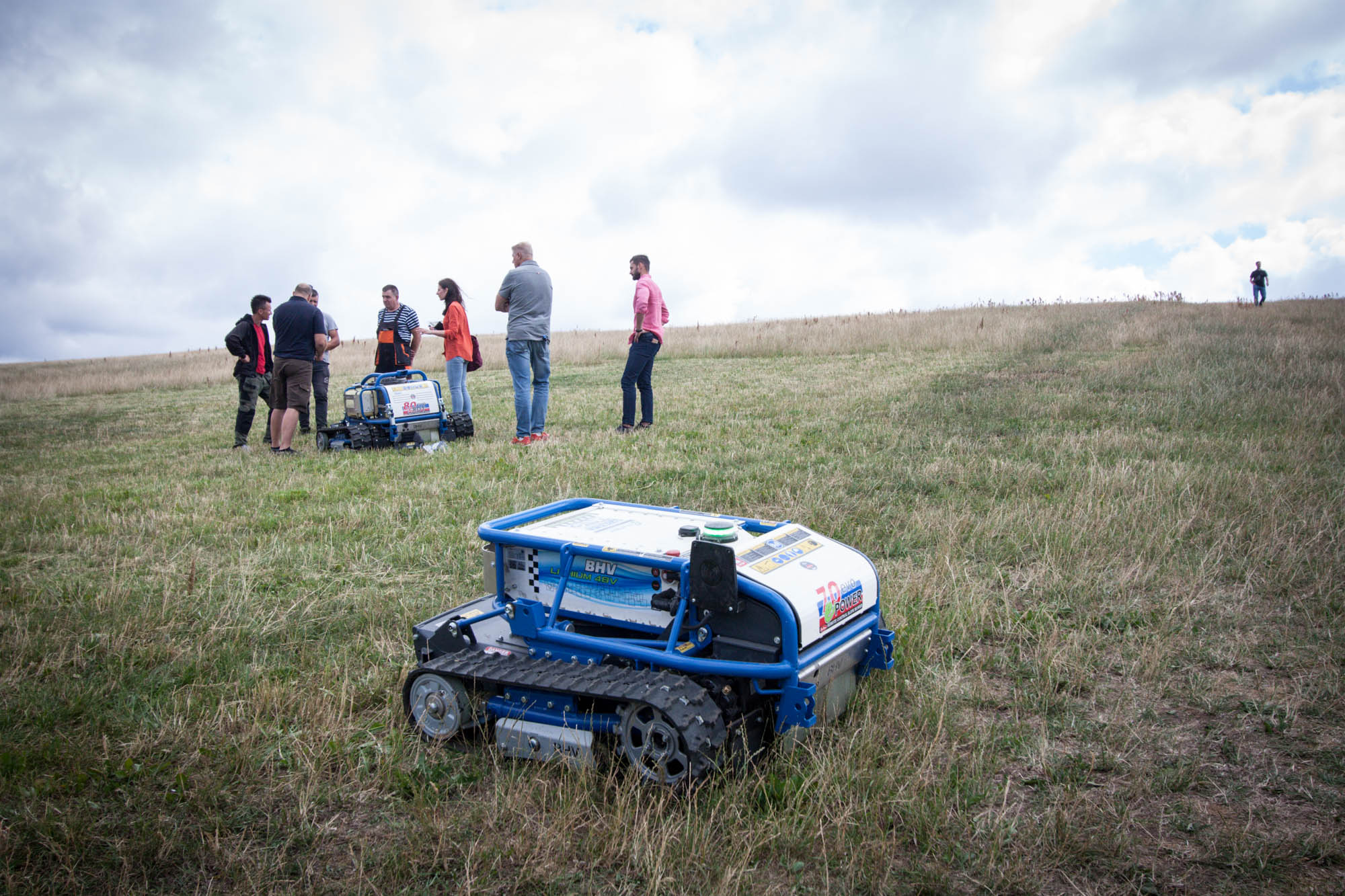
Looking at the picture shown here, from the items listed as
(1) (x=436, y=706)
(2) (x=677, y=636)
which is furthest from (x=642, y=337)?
(2) (x=677, y=636)

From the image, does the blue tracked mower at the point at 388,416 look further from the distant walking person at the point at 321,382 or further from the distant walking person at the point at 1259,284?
the distant walking person at the point at 1259,284

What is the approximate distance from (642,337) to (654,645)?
328 inches

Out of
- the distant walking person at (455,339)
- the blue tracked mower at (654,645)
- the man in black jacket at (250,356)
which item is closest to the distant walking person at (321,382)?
the man in black jacket at (250,356)

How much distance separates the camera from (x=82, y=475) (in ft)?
33.2

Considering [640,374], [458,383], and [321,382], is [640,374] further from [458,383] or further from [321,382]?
[321,382]

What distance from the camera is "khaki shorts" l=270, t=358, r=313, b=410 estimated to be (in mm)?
10992

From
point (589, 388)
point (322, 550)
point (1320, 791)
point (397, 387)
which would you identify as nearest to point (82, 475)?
point (397, 387)

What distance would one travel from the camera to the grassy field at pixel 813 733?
2.86m

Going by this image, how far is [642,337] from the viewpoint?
11.4m

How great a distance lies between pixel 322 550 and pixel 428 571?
106 cm

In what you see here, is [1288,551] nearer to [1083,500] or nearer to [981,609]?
[1083,500]

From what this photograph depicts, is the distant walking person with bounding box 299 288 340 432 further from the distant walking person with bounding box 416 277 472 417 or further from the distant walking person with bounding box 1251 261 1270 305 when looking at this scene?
the distant walking person with bounding box 1251 261 1270 305

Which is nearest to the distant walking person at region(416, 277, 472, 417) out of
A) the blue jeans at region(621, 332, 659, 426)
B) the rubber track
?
the blue jeans at region(621, 332, 659, 426)

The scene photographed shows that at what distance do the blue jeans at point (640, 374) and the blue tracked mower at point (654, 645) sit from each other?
7.43 metres
